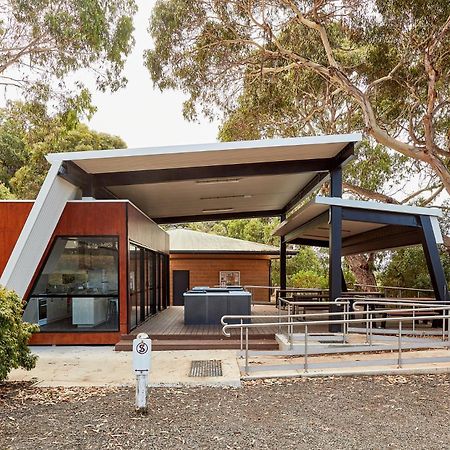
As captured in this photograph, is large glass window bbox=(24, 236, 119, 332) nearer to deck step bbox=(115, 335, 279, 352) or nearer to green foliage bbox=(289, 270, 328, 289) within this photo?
deck step bbox=(115, 335, 279, 352)

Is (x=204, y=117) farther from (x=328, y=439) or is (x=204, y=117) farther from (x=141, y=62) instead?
(x=328, y=439)

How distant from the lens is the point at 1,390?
6.13 meters

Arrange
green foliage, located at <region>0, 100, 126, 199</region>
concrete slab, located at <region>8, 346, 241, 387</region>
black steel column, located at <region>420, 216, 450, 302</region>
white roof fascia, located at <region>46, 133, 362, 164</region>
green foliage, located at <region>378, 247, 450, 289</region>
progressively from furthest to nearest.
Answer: green foliage, located at <region>378, 247, 450, 289</region> < green foliage, located at <region>0, 100, 126, 199</region> < black steel column, located at <region>420, 216, 450, 302</region> < white roof fascia, located at <region>46, 133, 362, 164</region> < concrete slab, located at <region>8, 346, 241, 387</region>

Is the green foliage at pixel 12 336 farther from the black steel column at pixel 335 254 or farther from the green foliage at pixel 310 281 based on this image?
the green foliage at pixel 310 281

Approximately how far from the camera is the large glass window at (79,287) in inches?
367

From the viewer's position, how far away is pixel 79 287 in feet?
30.7

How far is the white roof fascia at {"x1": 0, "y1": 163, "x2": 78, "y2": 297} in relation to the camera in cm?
830

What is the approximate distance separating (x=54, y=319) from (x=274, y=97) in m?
11.5

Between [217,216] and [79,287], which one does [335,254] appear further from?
[217,216]

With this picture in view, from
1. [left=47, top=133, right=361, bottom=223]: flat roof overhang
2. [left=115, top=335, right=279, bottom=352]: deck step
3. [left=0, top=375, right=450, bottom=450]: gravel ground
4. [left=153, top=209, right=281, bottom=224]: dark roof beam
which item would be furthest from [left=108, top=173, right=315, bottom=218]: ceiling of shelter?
[left=0, top=375, right=450, bottom=450]: gravel ground

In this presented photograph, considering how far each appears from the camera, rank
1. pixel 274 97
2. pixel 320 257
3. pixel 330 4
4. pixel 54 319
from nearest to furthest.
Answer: pixel 54 319 < pixel 330 4 < pixel 274 97 < pixel 320 257

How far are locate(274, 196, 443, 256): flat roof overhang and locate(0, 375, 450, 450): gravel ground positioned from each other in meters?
3.89

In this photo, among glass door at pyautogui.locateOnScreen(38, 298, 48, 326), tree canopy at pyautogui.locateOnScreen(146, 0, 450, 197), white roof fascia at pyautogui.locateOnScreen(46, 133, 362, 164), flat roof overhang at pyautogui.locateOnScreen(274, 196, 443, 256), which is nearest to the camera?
white roof fascia at pyautogui.locateOnScreen(46, 133, 362, 164)

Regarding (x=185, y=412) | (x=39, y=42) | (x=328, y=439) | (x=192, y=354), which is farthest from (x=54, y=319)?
(x=39, y=42)
